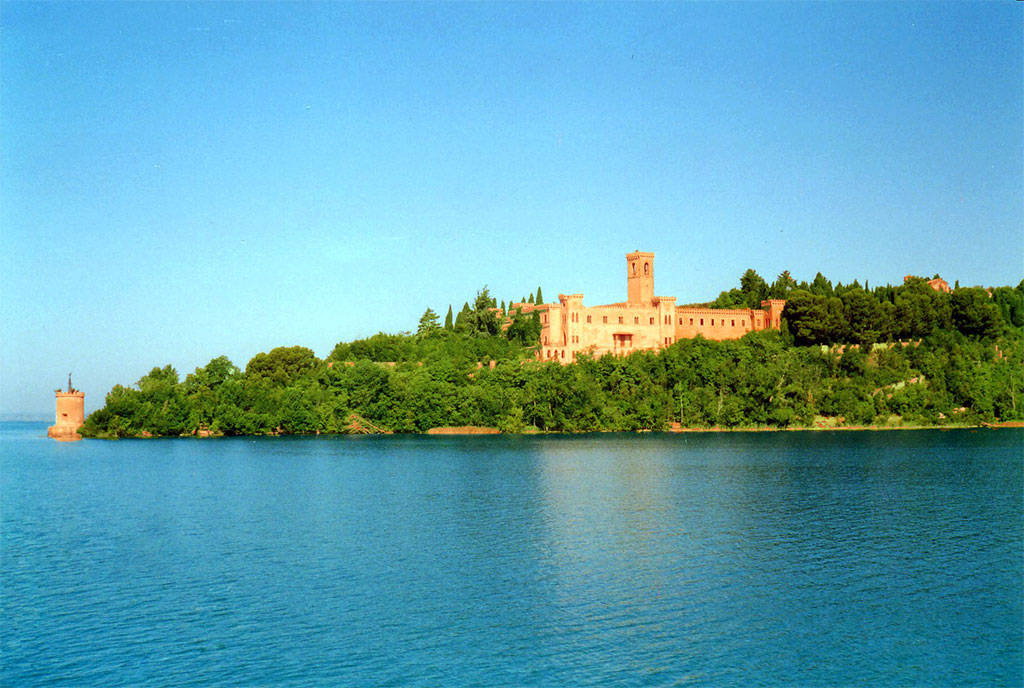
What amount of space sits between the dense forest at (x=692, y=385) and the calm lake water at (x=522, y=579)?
29620mm

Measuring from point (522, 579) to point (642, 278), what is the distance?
60.9 meters

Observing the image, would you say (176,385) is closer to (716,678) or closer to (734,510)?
(734,510)

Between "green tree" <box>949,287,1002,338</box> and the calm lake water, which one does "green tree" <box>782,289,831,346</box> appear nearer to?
"green tree" <box>949,287,1002,338</box>

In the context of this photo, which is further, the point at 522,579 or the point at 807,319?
the point at 807,319

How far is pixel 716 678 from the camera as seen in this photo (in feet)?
47.2

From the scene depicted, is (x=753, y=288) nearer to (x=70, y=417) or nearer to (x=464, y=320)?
(x=464, y=320)

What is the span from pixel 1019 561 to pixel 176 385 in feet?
227

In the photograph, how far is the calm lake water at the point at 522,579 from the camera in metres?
15.1

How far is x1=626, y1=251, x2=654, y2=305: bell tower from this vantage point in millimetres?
79125

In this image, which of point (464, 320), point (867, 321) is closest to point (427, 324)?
point (464, 320)

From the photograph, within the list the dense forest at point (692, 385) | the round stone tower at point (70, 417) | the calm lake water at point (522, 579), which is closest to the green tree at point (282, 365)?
the dense forest at point (692, 385)

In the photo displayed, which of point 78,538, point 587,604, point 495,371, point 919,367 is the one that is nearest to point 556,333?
point 495,371

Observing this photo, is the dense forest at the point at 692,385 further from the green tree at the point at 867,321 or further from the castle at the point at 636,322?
the castle at the point at 636,322

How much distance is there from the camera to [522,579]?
67.1ft
